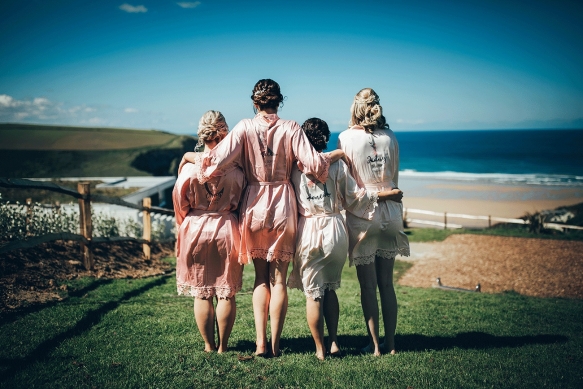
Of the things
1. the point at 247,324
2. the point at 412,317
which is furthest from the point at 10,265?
the point at 412,317

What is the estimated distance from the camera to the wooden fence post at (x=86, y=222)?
6.68 m

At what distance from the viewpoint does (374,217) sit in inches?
148

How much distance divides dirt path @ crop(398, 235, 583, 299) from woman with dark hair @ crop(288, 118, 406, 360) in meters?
5.90

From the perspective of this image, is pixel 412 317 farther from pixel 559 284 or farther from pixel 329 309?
pixel 559 284

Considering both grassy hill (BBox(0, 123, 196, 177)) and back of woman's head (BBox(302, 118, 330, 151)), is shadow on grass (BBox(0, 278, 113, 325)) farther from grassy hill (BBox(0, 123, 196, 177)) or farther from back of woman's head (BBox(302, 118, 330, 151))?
grassy hill (BBox(0, 123, 196, 177))

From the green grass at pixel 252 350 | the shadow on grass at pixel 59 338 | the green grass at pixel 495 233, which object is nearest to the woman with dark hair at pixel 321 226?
the green grass at pixel 252 350

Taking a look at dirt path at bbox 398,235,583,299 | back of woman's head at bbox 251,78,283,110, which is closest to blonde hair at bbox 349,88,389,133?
back of woman's head at bbox 251,78,283,110

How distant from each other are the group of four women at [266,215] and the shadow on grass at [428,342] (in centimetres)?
28

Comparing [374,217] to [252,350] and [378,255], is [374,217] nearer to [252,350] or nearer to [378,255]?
[378,255]

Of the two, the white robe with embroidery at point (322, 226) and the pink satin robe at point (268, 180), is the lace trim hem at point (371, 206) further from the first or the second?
the pink satin robe at point (268, 180)

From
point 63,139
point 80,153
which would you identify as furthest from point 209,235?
point 63,139

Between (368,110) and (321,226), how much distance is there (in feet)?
3.76

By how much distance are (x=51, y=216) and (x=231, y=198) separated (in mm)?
5814

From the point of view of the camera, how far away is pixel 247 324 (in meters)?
4.65
